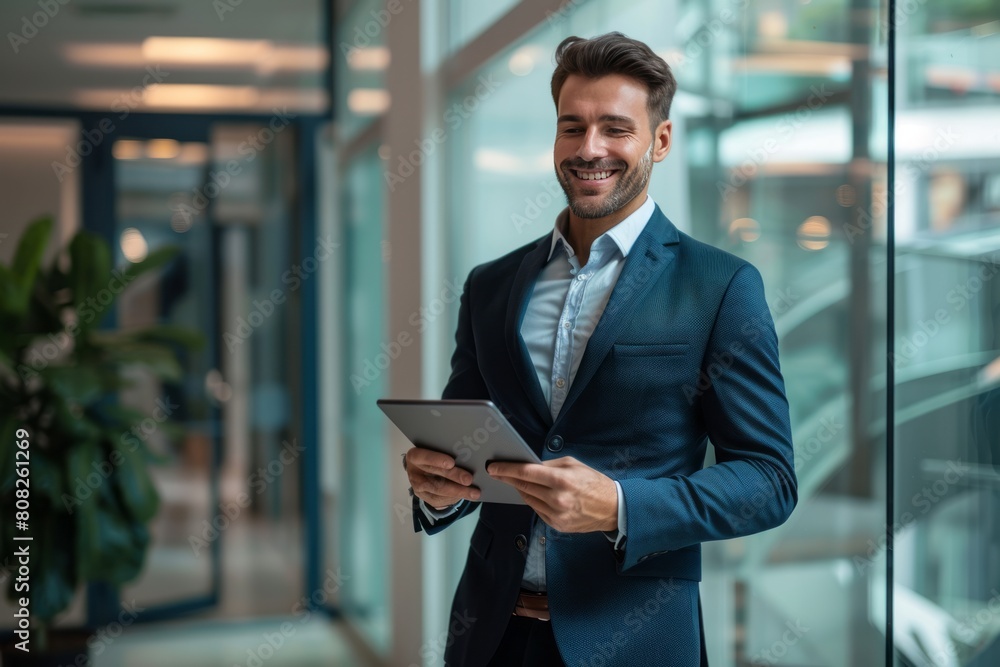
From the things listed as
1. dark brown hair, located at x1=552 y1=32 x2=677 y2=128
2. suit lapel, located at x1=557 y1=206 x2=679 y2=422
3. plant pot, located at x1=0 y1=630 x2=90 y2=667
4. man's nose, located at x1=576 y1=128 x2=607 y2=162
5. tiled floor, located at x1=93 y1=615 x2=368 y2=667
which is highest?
dark brown hair, located at x1=552 y1=32 x2=677 y2=128

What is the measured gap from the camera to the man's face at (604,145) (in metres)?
1.46

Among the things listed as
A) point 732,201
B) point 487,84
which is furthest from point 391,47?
point 732,201

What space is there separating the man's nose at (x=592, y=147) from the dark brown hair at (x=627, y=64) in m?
0.09

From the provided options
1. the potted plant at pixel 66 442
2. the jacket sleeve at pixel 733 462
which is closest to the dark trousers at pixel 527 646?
the jacket sleeve at pixel 733 462

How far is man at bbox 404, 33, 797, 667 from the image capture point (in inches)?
52.1

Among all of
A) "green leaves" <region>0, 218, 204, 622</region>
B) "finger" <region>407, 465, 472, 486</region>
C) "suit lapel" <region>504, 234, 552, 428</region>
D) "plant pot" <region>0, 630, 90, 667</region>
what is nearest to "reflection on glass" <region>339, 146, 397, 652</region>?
"green leaves" <region>0, 218, 204, 622</region>

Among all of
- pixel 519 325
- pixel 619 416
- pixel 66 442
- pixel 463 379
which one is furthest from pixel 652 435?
pixel 66 442

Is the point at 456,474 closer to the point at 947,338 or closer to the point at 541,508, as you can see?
the point at 541,508

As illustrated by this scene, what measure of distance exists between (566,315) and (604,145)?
0.26 metres

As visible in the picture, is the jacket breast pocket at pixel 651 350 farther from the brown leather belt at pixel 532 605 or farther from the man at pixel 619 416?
→ the brown leather belt at pixel 532 605

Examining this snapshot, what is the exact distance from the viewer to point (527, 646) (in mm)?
1482

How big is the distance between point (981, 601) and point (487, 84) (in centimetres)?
229

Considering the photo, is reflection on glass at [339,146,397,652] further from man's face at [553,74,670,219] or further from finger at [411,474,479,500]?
man's face at [553,74,670,219]

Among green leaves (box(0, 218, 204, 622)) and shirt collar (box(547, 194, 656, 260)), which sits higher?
shirt collar (box(547, 194, 656, 260))
